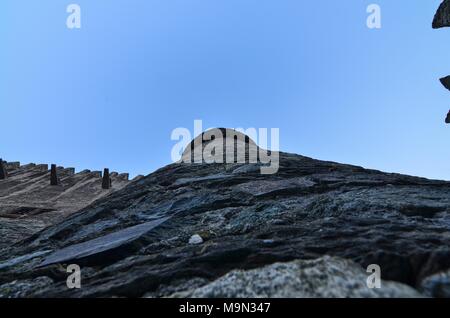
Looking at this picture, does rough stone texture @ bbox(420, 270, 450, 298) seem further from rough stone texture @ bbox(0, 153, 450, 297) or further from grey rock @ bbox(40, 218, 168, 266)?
grey rock @ bbox(40, 218, 168, 266)

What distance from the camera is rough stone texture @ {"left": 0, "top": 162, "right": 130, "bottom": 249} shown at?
4.36m

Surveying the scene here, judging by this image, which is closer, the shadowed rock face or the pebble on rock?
the pebble on rock

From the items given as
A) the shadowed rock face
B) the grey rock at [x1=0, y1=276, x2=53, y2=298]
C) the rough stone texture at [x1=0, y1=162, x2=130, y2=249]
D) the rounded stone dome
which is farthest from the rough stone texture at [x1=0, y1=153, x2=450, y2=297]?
the shadowed rock face

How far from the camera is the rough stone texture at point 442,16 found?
413cm

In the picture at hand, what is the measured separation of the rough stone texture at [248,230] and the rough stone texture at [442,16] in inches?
58.3

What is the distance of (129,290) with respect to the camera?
62.6 inches

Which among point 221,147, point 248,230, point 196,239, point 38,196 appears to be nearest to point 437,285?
point 248,230

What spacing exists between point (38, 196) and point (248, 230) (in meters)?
6.22

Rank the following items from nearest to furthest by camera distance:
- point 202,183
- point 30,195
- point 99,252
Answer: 1. point 99,252
2. point 202,183
3. point 30,195

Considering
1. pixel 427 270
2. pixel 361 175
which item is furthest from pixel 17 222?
pixel 427 270

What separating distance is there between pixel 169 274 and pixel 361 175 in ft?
6.60

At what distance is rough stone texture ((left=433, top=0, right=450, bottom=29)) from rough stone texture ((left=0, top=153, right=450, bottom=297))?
1481mm

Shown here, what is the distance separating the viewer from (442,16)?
4.18 metres
